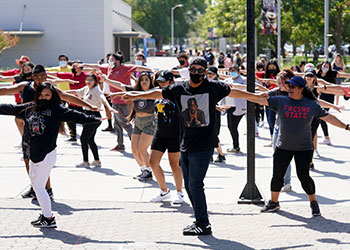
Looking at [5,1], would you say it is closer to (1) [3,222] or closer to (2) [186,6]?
(1) [3,222]

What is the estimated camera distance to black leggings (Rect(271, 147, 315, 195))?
7398 millimetres

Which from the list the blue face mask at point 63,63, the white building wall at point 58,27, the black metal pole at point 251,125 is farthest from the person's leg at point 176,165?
the white building wall at point 58,27

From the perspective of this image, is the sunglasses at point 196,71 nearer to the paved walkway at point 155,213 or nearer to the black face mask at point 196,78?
the black face mask at point 196,78

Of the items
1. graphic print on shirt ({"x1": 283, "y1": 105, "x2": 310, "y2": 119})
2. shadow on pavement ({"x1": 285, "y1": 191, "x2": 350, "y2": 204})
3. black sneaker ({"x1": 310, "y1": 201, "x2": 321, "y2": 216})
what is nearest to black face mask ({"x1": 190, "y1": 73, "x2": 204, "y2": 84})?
graphic print on shirt ({"x1": 283, "y1": 105, "x2": 310, "y2": 119})

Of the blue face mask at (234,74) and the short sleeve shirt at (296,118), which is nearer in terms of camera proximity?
the short sleeve shirt at (296,118)

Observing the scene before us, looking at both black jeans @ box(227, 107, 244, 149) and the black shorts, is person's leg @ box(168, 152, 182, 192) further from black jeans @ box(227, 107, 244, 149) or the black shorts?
black jeans @ box(227, 107, 244, 149)

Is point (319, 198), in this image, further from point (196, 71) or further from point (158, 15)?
point (158, 15)

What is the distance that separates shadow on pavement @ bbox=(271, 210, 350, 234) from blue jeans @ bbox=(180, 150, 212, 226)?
1.22 metres

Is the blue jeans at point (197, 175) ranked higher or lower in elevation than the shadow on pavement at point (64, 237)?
higher

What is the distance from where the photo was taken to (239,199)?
8.34 meters

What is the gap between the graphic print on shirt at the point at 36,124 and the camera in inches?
277

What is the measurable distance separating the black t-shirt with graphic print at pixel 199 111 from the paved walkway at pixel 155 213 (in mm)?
1026

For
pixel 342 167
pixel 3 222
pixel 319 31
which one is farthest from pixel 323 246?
pixel 319 31

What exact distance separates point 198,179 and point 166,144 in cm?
151
